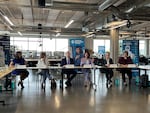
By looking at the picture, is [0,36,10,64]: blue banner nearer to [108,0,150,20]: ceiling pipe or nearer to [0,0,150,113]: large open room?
[0,0,150,113]: large open room

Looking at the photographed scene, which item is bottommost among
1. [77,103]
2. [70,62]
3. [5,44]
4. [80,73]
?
[77,103]

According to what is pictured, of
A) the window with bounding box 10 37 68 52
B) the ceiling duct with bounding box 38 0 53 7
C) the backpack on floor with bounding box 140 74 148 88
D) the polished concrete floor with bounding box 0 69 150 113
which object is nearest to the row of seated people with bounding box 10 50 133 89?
the backpack on floor with bounding box 140 74 148 88

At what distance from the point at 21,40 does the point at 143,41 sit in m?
13.1

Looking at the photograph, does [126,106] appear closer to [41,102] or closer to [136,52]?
[41,102]

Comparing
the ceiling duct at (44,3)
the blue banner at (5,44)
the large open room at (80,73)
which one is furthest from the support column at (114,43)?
the ceiling duct at (44,3)

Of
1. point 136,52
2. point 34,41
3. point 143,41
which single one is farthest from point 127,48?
point 143,41

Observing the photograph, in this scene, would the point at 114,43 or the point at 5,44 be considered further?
the point at 114,43

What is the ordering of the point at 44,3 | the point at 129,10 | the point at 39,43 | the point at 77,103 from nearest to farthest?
the point at 77,103, the point at 44,3, the point at 129,10, the point at 39,43

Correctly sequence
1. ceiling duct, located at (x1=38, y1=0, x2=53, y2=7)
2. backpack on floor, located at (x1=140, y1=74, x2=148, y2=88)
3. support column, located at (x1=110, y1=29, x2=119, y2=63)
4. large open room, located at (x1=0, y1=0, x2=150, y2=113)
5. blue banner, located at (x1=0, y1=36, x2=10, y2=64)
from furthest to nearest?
support column, located at (x1=110, y1=29, x2=119, y2=63) → blue banner, located at (x1=0, y1=36, x2=10, y2=64) → backpack on floor, located at (x1=140, y1=74, x2=148, y2=88) → ceiling duct, located at (x1=38, y1=0, x2=53, y2=7) → large open room, located at (x1=0, y1=0, x2=150, y2=113)

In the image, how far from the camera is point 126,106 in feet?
16.9

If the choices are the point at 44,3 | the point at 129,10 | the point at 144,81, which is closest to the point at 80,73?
the point at 144,81

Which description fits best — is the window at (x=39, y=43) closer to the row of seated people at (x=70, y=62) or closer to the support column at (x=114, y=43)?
the support column at (x=114, y=43)

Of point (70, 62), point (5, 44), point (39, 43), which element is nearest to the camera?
point (70, 62)

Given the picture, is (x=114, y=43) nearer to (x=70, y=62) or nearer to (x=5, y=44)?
(x=70, y=62)
